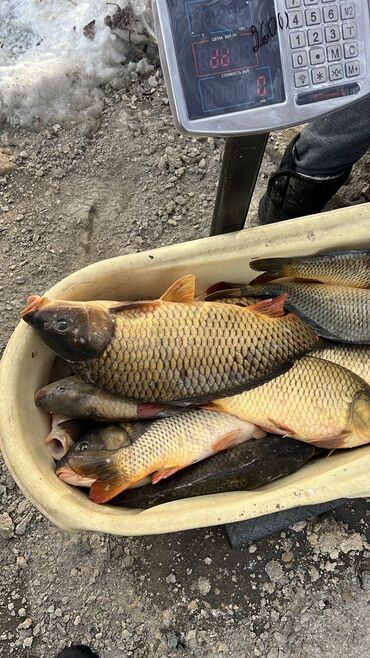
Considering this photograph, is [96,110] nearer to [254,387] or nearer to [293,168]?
[293,168]

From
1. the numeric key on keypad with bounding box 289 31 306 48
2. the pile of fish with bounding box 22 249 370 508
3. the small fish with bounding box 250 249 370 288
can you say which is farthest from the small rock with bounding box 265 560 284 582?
the numeric key on keypad with bounding box 289 31 306 48

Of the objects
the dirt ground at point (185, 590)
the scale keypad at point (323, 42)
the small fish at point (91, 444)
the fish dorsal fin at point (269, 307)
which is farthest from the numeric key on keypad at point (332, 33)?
the dirt ground at point (185, 590)

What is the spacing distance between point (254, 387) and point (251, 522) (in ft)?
2.12

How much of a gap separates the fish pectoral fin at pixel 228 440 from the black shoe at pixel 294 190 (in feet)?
2.89

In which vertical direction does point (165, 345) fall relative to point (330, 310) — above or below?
above

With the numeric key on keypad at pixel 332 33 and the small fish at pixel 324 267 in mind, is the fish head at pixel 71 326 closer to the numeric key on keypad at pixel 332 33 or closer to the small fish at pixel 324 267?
the small fish at pixel 324 267

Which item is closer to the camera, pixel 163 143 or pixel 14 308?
pixel 14 308

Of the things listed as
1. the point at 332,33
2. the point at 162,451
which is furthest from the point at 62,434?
the point at 332,33

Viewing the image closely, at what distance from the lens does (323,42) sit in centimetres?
101

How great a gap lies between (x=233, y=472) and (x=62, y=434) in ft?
1.65

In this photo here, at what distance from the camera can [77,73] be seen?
8.17 feet

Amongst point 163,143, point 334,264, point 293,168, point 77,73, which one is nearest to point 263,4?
point 334,264

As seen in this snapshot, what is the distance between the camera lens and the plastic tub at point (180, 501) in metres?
1.40

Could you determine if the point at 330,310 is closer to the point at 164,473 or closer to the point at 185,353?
the point at 185,353
